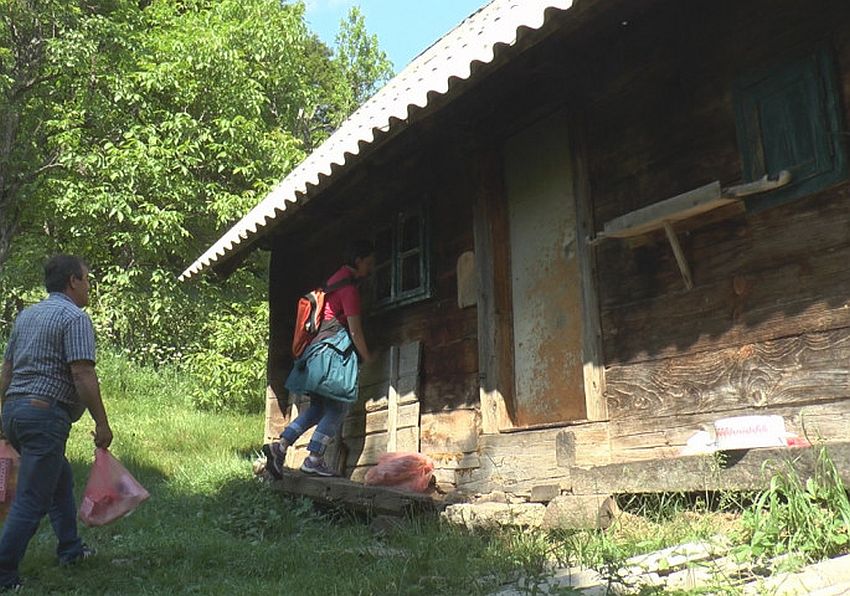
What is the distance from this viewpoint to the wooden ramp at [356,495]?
5035 mm

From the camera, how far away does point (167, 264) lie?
16594 millimetres

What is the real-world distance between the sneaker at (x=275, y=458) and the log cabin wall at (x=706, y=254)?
8.91ft

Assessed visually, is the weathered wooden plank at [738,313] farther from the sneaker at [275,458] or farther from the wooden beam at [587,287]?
the sneaker at [275,458]

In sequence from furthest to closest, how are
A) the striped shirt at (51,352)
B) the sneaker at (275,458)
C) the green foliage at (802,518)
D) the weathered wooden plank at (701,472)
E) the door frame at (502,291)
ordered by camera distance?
the sneaker at (275,458), the door frame at (502,291), the striped shirt at (51,352), the weathered wooden plank at (701,472), the green foliage at (802,518)

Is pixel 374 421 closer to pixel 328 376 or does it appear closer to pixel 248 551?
pixel 328 376

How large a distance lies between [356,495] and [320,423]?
36.1 inches

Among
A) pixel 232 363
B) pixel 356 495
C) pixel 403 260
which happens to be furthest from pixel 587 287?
pixel 232 363

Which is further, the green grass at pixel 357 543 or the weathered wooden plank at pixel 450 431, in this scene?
the weathered wooden plank at pixel 450 431

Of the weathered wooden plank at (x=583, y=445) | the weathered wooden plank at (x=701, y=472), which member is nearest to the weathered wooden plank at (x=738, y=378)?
the weathered wooden plank at (x=583, y=445)

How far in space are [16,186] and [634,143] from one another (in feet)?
46.6

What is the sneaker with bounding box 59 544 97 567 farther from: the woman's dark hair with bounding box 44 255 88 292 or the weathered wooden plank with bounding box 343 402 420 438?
the weathered wooden plank with bounding box 343 402 420 438

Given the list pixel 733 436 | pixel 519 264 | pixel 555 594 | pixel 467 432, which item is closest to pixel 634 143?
pixel 519 264

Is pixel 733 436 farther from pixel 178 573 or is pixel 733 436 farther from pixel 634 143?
pixel 178 573

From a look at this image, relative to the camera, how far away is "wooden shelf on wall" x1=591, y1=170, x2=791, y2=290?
3748mm
